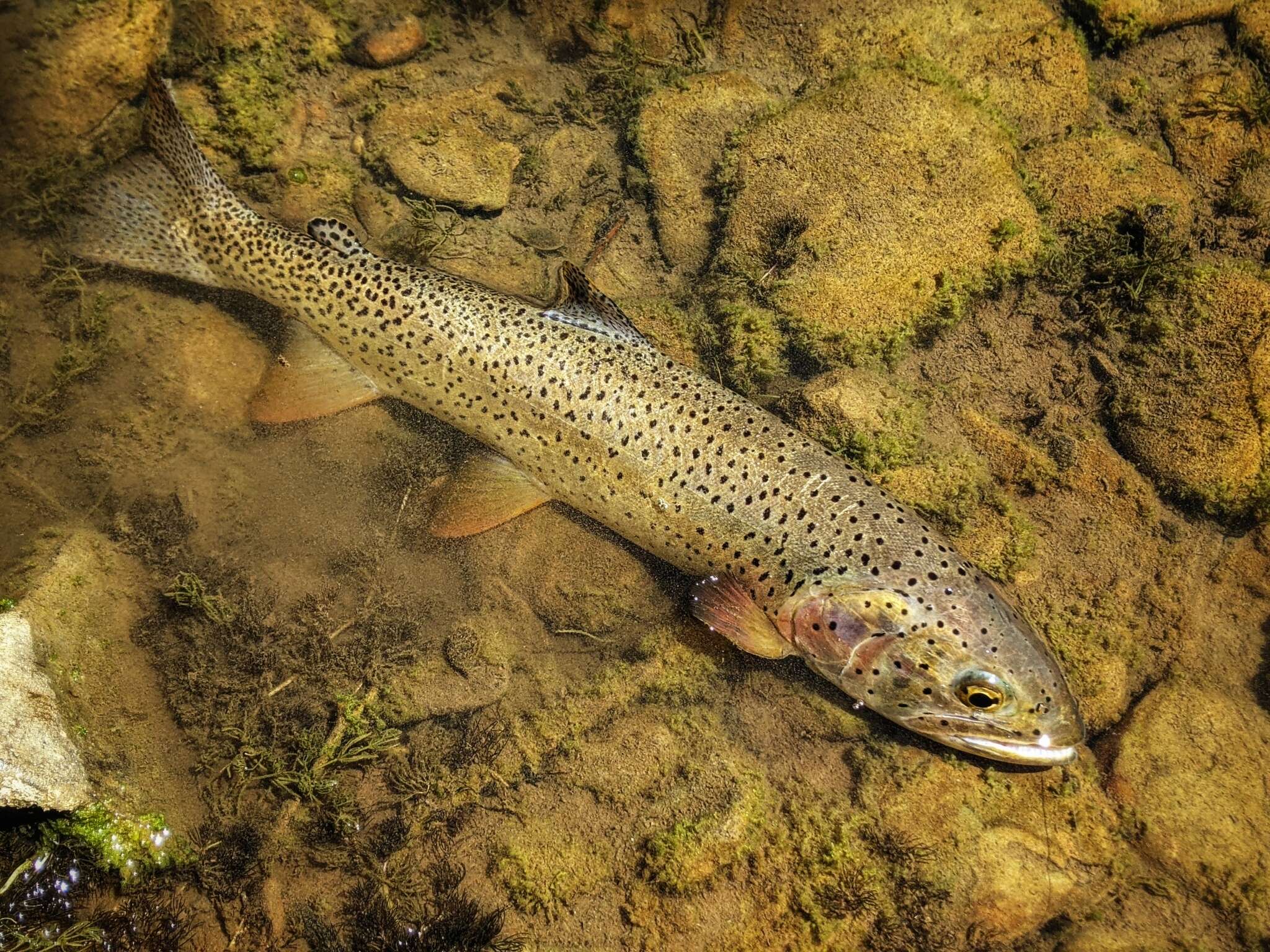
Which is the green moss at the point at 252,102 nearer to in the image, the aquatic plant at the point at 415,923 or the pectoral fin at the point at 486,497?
the pectoral fin at the point at 486,497

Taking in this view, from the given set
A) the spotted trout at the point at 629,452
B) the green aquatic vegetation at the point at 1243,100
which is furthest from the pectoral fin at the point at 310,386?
the green aquatic vegetation at the point at 1243,100

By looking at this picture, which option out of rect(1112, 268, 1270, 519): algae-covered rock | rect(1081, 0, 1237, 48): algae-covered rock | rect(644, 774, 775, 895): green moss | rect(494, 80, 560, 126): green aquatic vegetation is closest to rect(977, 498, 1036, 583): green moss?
rect(1112, 268, 1270, 519): algae-covered rock

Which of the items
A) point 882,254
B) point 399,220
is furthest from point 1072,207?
point 399,220

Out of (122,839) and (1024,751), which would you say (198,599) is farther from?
(1024,751)

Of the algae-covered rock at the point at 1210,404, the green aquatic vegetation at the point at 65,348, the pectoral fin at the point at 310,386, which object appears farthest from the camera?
the green aquatic vegetation at the point at 65,348

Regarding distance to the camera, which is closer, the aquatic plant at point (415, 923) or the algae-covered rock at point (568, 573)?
the aquatic plant at point (415, 923)

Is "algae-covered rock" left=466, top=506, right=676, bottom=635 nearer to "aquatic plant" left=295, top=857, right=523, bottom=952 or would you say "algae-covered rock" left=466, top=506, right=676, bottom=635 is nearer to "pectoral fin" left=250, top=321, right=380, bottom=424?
"pectoral fin" left=250, top=321, right=380, bottom=424

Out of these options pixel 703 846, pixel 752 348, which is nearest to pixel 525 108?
pixel 752 348

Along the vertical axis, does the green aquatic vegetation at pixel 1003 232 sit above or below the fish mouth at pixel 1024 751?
above

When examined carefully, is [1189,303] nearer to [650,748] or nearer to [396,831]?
[650,748]
